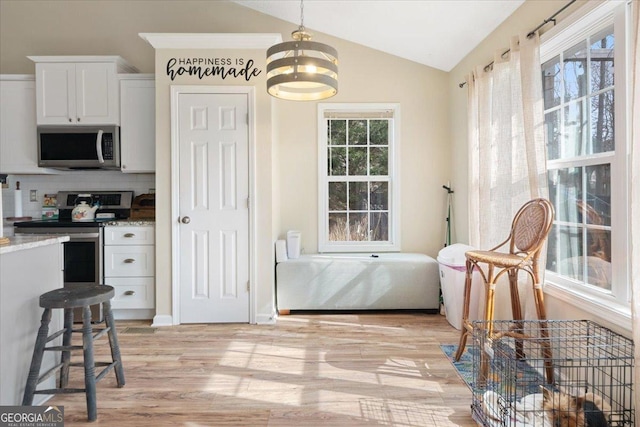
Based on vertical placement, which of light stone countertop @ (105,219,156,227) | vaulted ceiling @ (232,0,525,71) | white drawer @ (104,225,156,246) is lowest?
white drawer @ (104,225,156,246)

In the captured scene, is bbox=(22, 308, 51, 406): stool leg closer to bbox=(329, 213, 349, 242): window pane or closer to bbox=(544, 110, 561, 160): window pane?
bbox=(329, 213, 349, 242): window pane

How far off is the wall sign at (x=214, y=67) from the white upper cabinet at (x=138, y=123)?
0.37m

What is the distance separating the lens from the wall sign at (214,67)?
3.55 metres

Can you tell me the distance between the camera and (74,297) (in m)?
2.07

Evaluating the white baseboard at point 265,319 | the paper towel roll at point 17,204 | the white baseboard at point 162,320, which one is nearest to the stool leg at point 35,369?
the white baseboard at point 162,320

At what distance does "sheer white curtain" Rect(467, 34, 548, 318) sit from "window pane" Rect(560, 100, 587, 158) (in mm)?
191

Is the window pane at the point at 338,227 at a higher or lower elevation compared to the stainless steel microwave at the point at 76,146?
lower

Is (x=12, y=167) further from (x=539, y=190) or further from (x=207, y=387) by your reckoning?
(x=539, y=190)

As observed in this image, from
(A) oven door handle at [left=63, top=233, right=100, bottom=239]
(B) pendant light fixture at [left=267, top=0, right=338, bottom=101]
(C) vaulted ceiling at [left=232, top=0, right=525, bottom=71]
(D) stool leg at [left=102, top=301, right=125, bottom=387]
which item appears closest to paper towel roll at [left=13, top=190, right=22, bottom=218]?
(A) oven door handle at [left=63, top=233, right=100, bottom=239]

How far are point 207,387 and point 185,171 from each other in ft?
6.46

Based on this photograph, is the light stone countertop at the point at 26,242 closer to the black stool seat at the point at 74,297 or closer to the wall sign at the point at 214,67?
the black stool seat at the point at 74,297

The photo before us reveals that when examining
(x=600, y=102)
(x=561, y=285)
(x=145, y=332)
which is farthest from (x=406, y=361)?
(x=145, y=332)

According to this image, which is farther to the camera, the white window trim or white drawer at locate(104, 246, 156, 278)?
the white window trim

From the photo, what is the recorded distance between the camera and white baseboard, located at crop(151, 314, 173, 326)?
357cm
